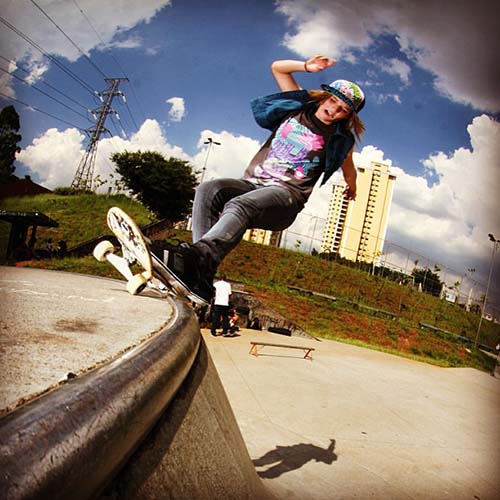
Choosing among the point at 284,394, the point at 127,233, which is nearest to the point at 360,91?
the point at 127,233

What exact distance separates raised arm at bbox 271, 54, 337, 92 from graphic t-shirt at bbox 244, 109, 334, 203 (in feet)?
0.81

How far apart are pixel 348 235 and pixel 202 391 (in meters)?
34.1

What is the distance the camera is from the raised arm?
2.22m

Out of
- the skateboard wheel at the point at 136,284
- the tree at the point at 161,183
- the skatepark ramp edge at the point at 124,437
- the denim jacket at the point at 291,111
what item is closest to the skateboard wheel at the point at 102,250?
the skateboard wheel at the point at 136,284

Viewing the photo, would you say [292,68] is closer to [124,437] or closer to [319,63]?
[319,63]

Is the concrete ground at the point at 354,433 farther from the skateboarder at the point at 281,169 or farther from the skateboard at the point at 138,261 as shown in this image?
the skateboarder at the point at 281,169

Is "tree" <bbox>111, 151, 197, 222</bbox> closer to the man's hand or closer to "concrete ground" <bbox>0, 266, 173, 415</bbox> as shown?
the man's hand

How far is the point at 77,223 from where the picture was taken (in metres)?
10.6

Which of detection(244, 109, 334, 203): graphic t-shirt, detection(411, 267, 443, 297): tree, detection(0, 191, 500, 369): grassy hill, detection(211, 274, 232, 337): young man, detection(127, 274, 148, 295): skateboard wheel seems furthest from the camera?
detection(411, 267, 443, 297): tree

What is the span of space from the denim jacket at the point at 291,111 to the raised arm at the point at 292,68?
0.11 metres

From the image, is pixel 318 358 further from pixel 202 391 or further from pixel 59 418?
pixel 59 418

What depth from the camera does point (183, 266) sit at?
1595 mm

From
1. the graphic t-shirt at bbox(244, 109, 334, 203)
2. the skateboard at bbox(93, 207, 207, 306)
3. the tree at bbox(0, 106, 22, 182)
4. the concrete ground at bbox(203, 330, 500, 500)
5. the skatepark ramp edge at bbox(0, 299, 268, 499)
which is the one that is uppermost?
the graphic t-shirt at bbox(244, 109, 334, 203)

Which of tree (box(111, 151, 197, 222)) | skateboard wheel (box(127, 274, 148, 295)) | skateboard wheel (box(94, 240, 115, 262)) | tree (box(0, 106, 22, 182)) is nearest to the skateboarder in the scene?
skateboard wheel (box(127, 274, 148, 295))
